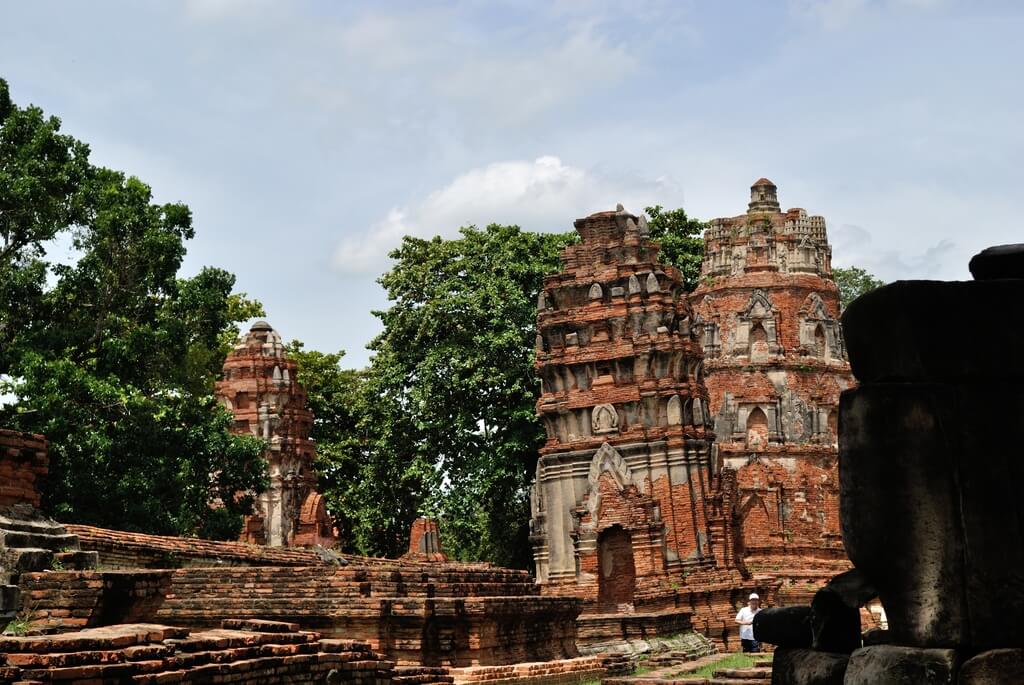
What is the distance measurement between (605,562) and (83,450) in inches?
390

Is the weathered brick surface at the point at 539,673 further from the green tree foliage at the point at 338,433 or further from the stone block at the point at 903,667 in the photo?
the green tree foliage at the point at 338,433

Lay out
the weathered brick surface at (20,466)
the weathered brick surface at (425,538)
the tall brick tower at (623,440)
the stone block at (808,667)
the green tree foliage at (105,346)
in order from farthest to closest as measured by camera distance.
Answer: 1. the weathered brick surface at (425,538)
2. the tall brick tower at (623,440)
3. the green tree foliage at (105,346)
4. the weathered brick surface at (20,466)
5. the stone block at (808,667)

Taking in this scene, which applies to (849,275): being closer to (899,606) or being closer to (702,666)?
(702,666)

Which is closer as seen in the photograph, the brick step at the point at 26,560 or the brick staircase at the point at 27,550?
the brick staircase at the point at 27,550

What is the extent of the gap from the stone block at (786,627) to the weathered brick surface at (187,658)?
394cm

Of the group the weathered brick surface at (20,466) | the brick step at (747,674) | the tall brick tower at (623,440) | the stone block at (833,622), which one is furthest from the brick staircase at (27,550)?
the tall brick tower at (623,440)

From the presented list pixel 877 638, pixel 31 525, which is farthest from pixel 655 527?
pixel 877 638

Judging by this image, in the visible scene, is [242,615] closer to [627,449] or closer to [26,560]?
[26,560]

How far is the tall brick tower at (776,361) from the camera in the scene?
37.3 m

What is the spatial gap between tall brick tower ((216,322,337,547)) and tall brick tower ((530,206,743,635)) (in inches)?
276

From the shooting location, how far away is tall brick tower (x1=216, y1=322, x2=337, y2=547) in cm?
3158

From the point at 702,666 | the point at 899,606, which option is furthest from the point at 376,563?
the point at 899,606

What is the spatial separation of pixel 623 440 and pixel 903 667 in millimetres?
20979

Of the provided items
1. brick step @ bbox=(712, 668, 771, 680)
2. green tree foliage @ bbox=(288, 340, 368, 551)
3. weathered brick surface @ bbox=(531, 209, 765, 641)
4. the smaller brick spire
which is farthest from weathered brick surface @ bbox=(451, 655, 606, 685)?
the smaller brick spire
